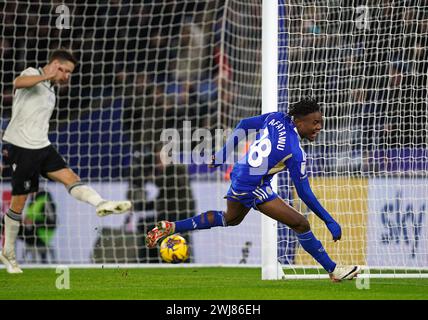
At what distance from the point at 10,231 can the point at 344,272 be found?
153 inches

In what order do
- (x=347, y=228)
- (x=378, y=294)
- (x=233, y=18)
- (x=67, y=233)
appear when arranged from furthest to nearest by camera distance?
(x=233, y=18)
(x=67, y=233)
(x=347, y=228)
(x=378, y=294)

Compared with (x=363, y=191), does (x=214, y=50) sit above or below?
above

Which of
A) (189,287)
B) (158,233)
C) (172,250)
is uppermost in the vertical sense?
(158,233)

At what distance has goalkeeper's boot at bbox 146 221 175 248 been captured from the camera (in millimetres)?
8945

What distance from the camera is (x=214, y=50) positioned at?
15508 mm

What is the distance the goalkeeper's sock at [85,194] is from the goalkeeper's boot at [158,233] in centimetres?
118

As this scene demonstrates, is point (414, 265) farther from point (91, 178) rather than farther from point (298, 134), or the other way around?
point (91, 178)

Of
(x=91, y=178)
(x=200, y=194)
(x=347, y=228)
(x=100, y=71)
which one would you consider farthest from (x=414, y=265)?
(x=100, y=71)

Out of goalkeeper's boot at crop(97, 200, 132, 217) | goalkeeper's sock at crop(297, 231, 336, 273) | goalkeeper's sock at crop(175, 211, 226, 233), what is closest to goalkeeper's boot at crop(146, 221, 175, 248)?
goalkeeper's sock at crop(175, 211, 226, 233)

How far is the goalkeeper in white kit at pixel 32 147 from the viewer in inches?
409

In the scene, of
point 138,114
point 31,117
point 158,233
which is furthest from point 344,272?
point 138,114

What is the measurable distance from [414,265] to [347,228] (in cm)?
101

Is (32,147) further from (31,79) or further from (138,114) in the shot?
(138,114)

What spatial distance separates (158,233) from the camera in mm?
8977
